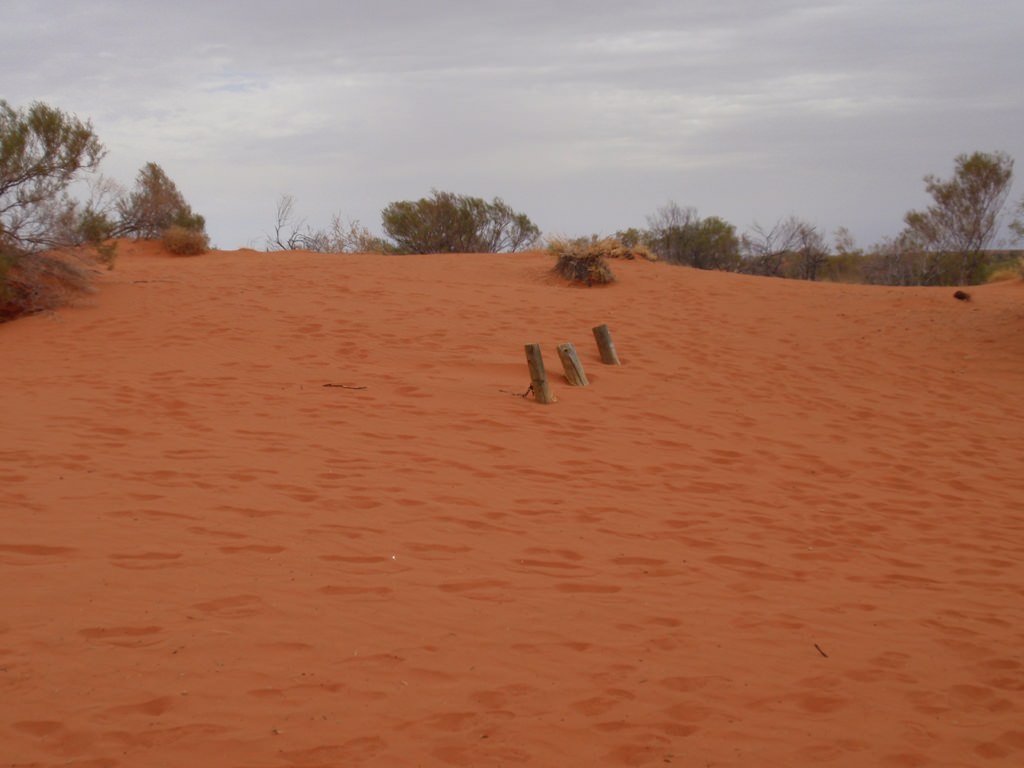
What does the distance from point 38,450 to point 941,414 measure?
30.7 ft

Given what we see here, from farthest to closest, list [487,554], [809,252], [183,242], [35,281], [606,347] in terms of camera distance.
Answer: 1. [809,252]
2. [183,242]
3. [35,281]
4. [606,347]
5. [487,554]

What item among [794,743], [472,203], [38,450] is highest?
[472,203]

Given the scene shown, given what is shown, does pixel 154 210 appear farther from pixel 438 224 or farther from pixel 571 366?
pixel 571 366

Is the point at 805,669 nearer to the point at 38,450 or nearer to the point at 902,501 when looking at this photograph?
the point at 902,501

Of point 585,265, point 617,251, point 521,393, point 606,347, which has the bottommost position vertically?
point 521,393

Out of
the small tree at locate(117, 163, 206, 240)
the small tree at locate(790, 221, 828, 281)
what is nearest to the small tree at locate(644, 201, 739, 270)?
the small tree at locate(790, 221, 828, 281)

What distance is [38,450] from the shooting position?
6.92 metres

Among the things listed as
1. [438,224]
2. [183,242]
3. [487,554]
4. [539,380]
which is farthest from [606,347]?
[438,224]

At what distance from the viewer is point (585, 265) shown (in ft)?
60.1

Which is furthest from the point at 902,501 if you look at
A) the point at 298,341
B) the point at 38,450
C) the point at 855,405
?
the point at 298,341

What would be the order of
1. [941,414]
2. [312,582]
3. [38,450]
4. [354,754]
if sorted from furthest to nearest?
[941,414]
[38,450]
[312,582]
[354,754]

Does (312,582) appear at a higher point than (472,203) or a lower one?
lower

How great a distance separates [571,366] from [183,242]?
44.8 feet

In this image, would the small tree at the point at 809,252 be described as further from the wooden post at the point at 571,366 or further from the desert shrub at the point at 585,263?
the wooden post at the point at 571,366
